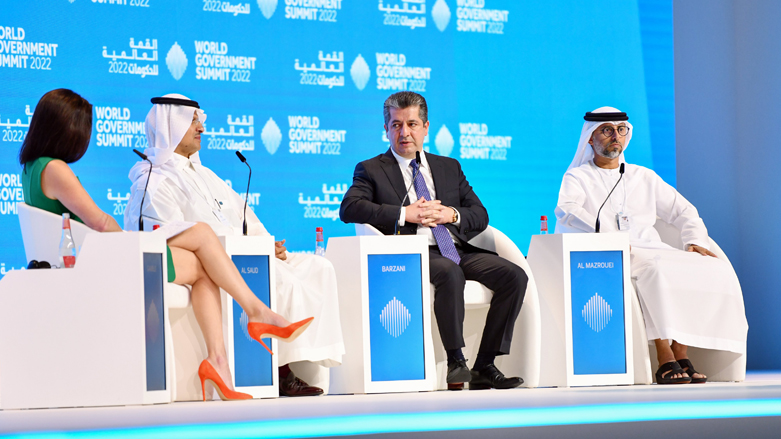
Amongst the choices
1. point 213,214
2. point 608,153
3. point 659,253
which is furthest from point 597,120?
point 213,214

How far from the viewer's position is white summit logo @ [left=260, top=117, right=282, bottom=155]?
5.21 meters

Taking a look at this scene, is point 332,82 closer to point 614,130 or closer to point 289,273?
point 614,130

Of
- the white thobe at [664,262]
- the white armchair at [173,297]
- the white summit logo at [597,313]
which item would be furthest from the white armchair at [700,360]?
the white armchair at [173,297]

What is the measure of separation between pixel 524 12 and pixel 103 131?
109 inches

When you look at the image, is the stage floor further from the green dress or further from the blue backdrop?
the blue backdrop

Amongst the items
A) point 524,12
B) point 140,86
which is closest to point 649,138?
point 524,12

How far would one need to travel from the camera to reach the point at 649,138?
6258mm

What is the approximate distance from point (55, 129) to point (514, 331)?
2152 mm

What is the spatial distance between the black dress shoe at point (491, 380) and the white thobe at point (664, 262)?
773 millimetres

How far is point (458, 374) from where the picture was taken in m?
3.81

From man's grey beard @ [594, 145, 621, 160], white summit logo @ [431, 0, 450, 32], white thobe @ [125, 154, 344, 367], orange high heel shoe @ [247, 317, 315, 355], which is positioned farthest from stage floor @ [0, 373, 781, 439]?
white summit logo @ [431, 0, 450, 32]

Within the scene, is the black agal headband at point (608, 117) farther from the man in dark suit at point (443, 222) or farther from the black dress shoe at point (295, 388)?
the black dress shoe at point (295, 388)

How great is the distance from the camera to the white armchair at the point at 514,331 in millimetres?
4086

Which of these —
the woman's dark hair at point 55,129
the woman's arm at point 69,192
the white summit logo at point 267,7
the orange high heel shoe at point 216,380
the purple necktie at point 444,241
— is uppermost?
the white summit logo at point 267,7
